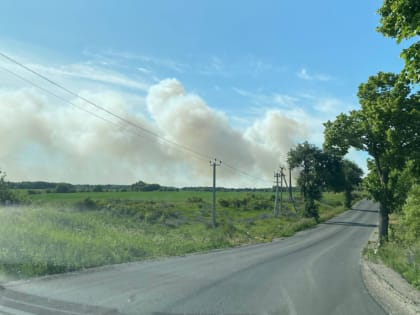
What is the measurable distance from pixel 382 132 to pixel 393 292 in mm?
12509

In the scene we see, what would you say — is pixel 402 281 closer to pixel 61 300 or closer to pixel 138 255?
pixel 61 300

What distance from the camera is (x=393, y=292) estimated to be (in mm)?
10039

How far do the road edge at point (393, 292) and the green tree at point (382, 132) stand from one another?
8353 millimetres

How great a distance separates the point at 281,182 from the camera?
6394 cm

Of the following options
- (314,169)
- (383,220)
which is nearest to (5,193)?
(383,220)

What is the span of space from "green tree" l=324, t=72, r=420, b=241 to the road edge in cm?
835

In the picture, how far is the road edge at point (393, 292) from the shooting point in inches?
336

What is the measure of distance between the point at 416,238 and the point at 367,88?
378 inches

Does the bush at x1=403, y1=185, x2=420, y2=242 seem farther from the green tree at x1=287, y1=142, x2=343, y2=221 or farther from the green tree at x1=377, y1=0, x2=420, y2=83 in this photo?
the green tree at x1=287, y1=142, x2=343, y2=221

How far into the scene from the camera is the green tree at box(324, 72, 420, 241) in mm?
20109

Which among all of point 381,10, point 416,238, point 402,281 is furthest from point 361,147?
point 381,10

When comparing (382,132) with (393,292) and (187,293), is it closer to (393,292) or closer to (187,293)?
(393,292)

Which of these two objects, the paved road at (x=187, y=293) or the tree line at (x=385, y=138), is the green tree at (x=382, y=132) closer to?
the tree line at (x=385, y=138)

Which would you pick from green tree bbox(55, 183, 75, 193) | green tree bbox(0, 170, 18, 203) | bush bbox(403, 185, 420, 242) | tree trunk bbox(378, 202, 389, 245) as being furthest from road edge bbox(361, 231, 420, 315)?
green tree bbox(55, 183, 75, 193)
